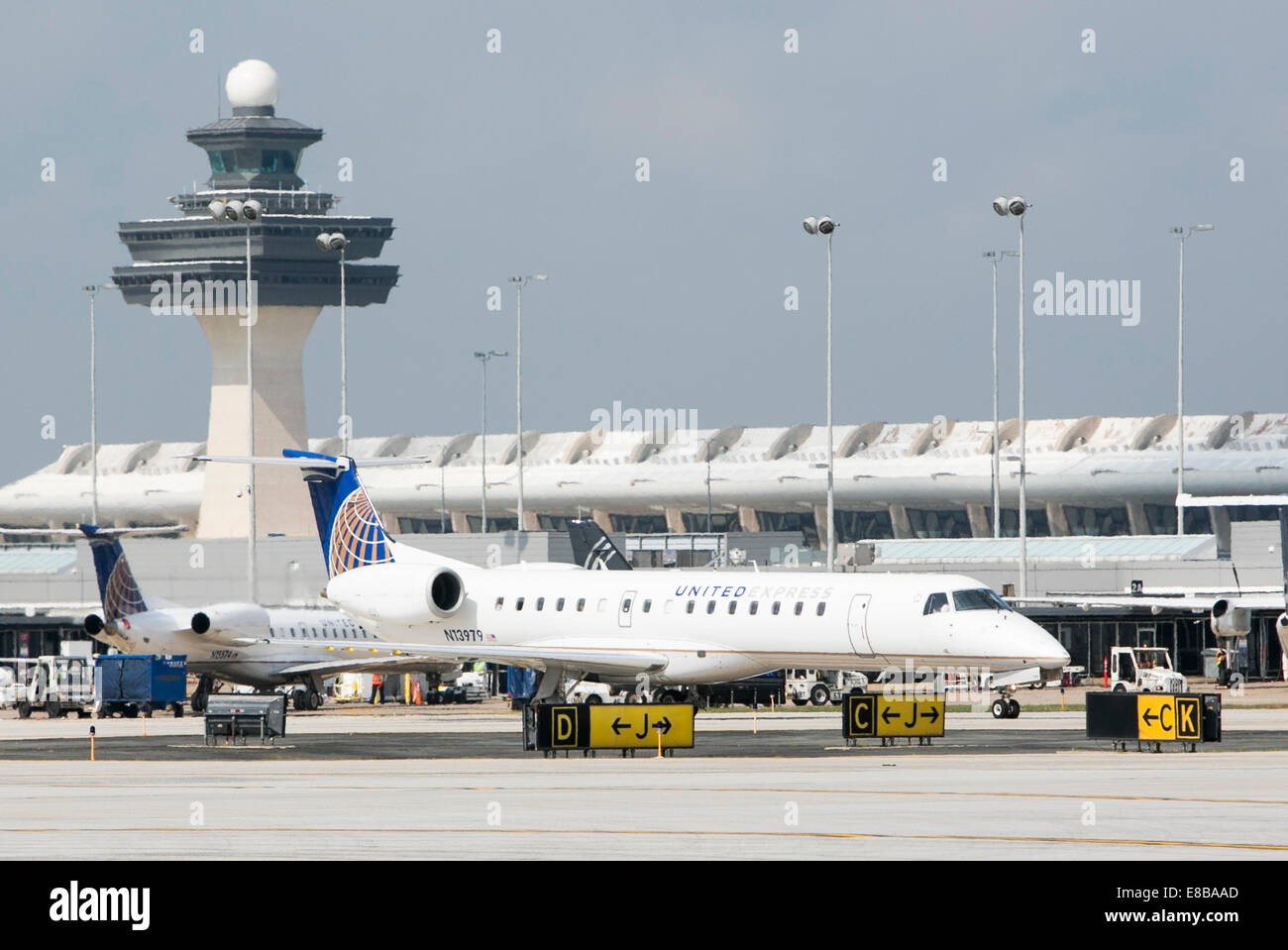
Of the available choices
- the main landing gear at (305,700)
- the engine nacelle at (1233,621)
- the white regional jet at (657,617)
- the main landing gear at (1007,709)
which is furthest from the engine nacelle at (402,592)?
the engine nacelle at (1233,621)

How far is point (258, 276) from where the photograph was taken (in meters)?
156

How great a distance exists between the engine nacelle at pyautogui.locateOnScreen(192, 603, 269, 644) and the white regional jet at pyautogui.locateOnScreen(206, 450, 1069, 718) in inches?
387

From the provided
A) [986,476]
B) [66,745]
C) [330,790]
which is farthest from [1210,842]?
[986,476]

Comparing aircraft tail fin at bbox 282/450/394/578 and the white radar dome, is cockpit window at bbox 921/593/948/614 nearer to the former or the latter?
aircraft tail fin at bbox 282/450/394/578

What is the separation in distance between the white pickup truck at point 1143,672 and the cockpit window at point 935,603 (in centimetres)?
1744

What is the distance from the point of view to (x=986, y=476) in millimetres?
156500

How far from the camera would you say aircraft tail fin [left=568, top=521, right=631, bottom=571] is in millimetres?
77438

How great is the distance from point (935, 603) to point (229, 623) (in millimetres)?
28574

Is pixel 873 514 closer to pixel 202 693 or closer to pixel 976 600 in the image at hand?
pixel 202 693

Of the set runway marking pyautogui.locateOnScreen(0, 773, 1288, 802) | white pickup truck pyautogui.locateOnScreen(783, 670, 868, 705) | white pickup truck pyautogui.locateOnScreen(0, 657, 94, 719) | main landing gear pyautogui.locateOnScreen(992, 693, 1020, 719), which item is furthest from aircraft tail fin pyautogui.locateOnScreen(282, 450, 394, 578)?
runway marking pyautogui.locateOnScreen(0, 773, 1288, 802)

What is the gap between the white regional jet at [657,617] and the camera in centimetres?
4825

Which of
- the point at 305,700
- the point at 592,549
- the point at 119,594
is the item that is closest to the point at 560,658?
the point at 305,700

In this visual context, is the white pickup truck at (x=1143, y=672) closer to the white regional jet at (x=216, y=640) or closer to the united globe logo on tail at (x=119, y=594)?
the white regional jet at (x=216, y=640)
